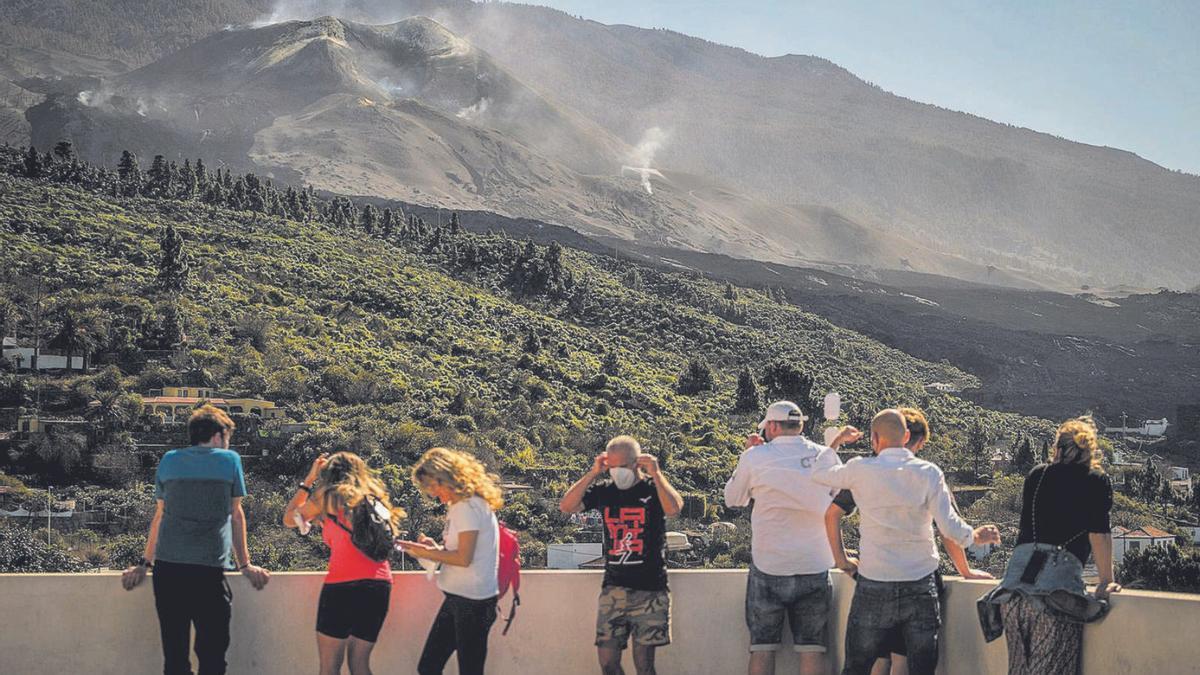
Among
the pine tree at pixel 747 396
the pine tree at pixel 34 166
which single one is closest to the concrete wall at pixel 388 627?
the pine tree at pixel 747 396

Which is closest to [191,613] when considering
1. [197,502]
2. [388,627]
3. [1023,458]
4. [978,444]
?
[197,502]

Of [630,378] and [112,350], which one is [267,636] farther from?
[630,378]

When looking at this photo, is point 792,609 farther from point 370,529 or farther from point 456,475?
point 370,529

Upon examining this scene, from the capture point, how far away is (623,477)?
6.30 metres

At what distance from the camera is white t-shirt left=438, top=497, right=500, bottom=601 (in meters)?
5.97

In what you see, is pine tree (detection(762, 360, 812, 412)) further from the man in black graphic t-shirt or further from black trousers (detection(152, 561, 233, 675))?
black trousers (detection(152, 561, 233, 675))

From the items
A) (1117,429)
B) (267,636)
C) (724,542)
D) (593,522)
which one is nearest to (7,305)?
(593,522)

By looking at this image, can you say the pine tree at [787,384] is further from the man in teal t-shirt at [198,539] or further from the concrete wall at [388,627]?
the man in teal t-shirt at [198,539]

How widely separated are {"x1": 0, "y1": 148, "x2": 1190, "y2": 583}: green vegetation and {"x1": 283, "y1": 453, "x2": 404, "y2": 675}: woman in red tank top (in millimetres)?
26947

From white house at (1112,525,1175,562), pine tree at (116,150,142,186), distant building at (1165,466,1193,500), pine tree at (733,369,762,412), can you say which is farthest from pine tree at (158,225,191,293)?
distant building at (1165,466,1193,500)

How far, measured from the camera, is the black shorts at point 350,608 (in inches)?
242

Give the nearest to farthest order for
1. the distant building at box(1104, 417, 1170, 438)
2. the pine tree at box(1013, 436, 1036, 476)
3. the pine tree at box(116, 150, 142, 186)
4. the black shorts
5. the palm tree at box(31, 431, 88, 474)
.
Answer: the black shorts → the palm tree at box(31, 431, 88, 474) → the pine tree at box(1013, 436, 1036, 476) → the pine tree at box(116, 150, 142, 186) → the distant building at box(1104, 417, 1170, 438)

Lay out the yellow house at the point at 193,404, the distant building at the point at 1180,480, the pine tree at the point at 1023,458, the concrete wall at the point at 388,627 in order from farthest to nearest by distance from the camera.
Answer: the distant building at the point at 1180,480
the pine tree at the point at 1023,458
the yellow house at the point at 193,404
the concrete wall at the point at 388,627

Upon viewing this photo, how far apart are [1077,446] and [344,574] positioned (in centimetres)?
312
